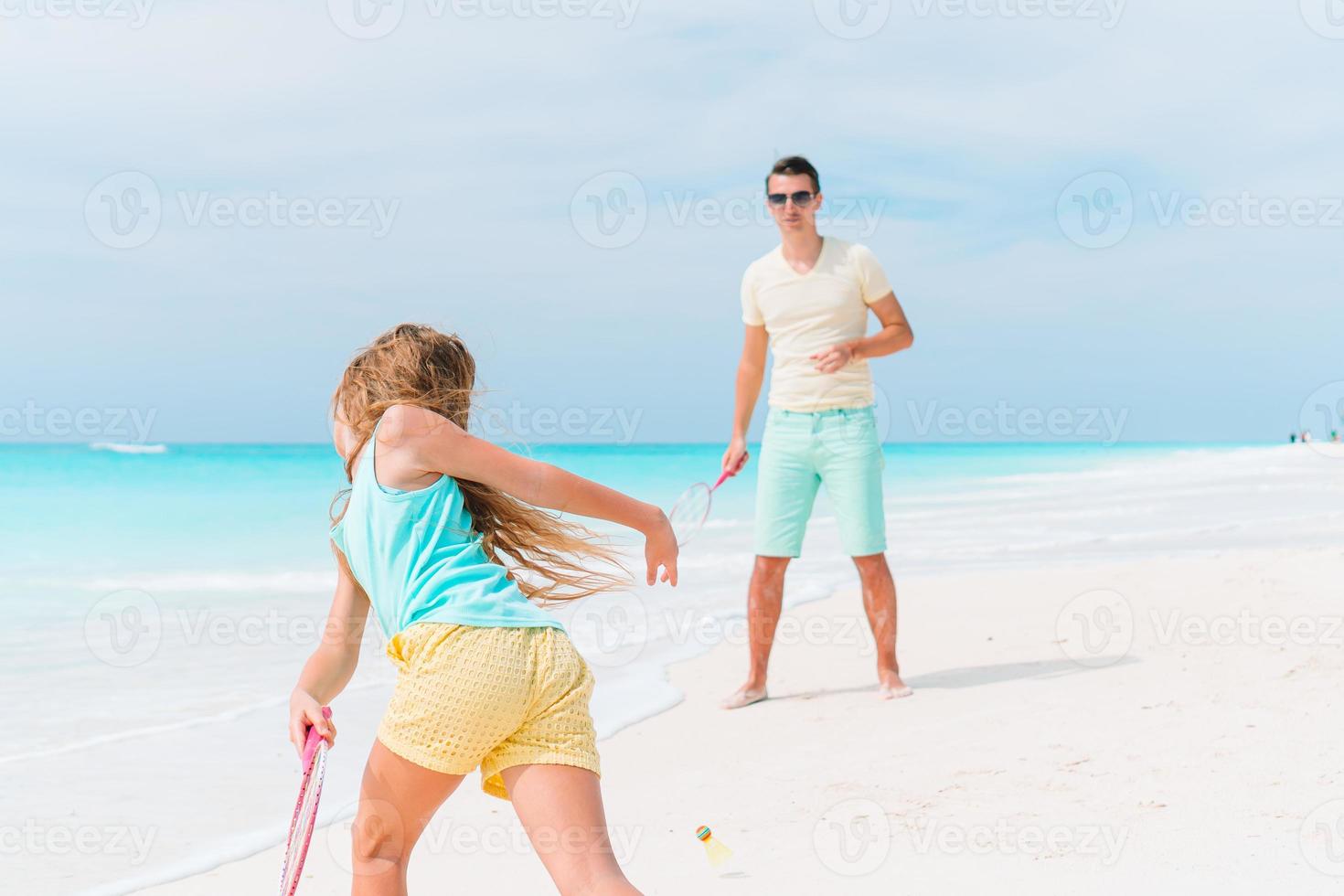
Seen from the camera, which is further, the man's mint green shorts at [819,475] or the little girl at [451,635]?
the man's mint green shorts at [819,475]

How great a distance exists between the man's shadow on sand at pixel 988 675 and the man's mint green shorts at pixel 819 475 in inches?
25.4

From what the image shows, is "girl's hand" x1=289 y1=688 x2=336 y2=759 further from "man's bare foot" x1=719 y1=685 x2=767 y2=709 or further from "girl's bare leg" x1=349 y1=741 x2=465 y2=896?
"man's bare foot" x1=719 y1=685 x2=767 y2=709

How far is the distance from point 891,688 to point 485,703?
3195 millimetres

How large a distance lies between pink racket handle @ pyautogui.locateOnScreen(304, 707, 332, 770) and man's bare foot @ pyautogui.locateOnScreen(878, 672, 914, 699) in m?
3.16

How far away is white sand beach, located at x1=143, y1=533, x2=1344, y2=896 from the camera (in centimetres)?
286

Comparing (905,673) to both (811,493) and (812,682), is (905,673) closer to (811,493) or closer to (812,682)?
(812,682)

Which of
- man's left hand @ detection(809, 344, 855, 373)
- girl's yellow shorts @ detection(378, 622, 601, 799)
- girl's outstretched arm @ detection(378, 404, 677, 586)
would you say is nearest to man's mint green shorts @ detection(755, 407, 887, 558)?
man's left hand @ detection(809, 344, 855, 373)

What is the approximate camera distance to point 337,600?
2.33 metres

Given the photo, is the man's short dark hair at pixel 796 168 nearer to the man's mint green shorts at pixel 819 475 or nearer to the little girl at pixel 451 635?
the man's mint green shorts at pixel 819 475

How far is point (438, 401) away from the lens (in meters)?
2.21

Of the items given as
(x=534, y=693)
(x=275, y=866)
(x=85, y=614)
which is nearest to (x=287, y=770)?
(x=275, y=866)

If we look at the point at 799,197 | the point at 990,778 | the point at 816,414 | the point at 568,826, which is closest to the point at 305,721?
the point at 568,826

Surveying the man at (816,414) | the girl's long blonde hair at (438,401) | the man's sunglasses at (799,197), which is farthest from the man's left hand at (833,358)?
the girl's long blonde hair at (438,401)

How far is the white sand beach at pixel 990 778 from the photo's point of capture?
113 inches
